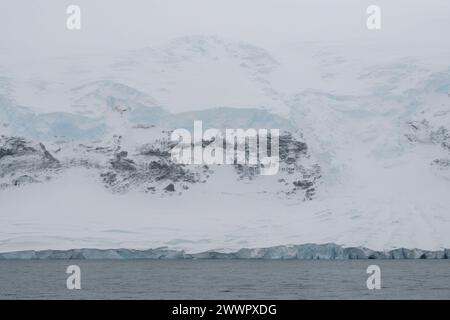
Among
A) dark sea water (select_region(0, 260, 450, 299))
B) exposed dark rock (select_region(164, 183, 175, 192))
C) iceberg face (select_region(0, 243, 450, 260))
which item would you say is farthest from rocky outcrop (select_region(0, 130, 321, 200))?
dark sea water (select_region(0, 260, 450, 299))

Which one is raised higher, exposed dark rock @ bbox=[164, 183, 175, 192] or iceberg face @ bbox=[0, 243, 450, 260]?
exposed dark rock @ bbox=[164, 183, 175, 192]

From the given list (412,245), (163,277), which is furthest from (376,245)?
(163,277)

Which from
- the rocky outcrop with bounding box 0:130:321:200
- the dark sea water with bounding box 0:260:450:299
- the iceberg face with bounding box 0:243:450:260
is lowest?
the dark sea water with bounding box 0:260:450:299

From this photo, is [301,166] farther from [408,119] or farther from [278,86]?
[408,119]

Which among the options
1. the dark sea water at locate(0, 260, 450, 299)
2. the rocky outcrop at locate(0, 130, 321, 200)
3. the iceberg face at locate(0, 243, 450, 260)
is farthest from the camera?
the rocky outcrop at locate(0, 130, 321, 200)

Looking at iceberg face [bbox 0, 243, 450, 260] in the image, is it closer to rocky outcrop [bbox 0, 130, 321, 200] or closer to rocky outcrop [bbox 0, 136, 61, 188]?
rocky outcrop [bbox 0, 136, 61, 188]

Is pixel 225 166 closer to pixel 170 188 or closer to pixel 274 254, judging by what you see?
pixel 170 188

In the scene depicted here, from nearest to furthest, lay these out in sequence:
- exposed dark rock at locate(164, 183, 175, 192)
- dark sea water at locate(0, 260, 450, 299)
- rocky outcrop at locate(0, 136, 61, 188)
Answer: dark sea water at locate(0, 260, 450, 299) → rocky outcrop at locate(0, 136, 61, 188) → exposed dark rock at locate(164, 183, 175, 192)
